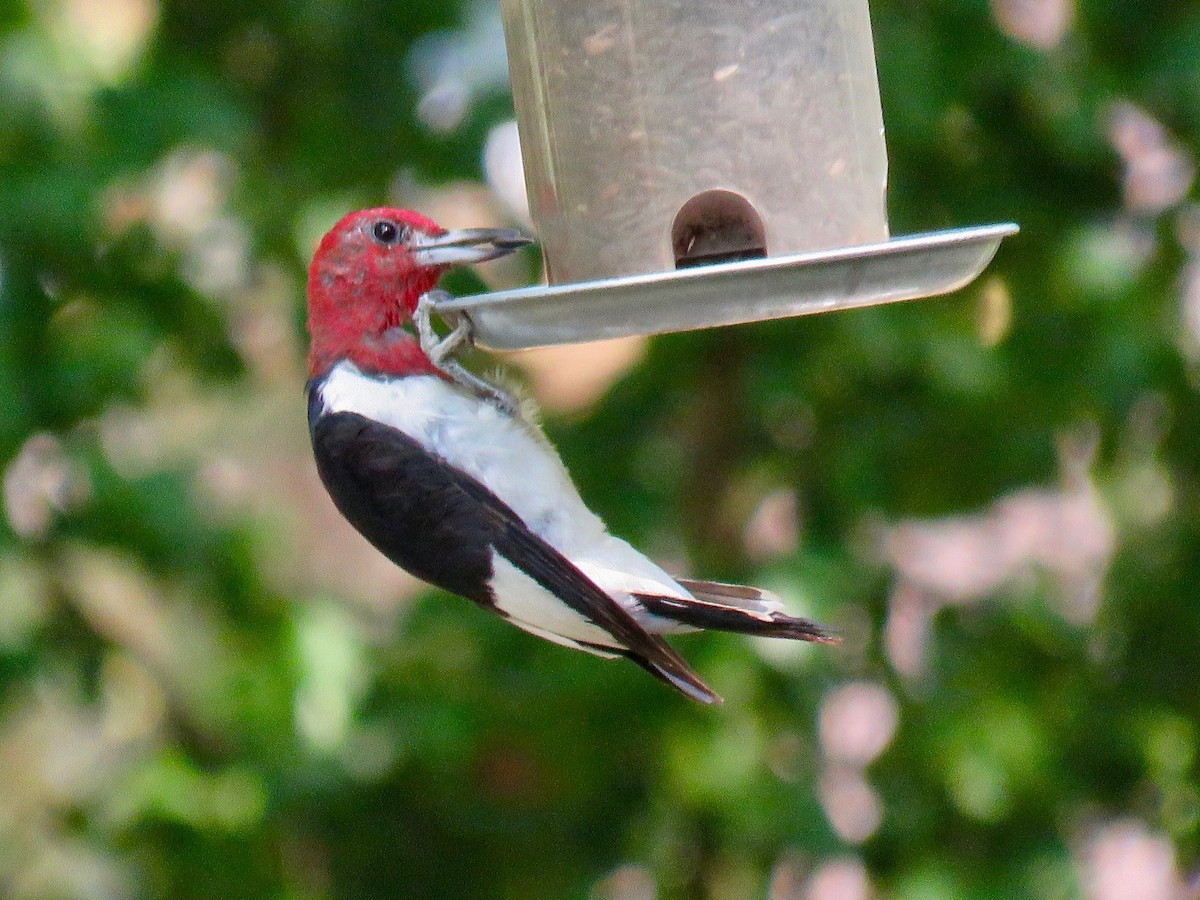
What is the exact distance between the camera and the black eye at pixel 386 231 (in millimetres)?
2777

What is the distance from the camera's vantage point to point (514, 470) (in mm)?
2551

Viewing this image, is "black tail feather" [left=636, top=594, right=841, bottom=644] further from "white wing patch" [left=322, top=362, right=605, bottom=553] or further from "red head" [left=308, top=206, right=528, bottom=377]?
"red head" [left=308, top=206, right=528, bottom=377]

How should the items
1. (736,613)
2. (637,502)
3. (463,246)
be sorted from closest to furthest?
(736,613) < (463,246) < (637,502)

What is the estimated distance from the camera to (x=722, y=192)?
94.5 inches

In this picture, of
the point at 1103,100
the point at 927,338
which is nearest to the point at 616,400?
the point at 927,338

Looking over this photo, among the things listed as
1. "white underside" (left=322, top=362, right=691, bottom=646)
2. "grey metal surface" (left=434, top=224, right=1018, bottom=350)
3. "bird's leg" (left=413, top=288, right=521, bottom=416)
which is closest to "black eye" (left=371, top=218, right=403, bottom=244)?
"bird's leg" (left=413, top=288, right=521, bottom=416)

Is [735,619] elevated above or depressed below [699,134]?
below

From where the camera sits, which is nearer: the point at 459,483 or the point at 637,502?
the point at 459,483

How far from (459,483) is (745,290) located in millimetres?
696

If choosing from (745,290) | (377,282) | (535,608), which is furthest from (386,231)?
(745,290)

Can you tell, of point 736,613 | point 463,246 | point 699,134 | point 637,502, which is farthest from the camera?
point 637,502

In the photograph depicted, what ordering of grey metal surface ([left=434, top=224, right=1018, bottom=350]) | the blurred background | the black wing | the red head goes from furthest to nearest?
1. the blurred background
2. the red head
3. the black wing
4. grey metal surface ([left=434, top=224, right=1018, bottom=350])

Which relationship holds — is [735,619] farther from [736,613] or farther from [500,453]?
[500,453]

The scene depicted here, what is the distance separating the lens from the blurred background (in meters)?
3.67
